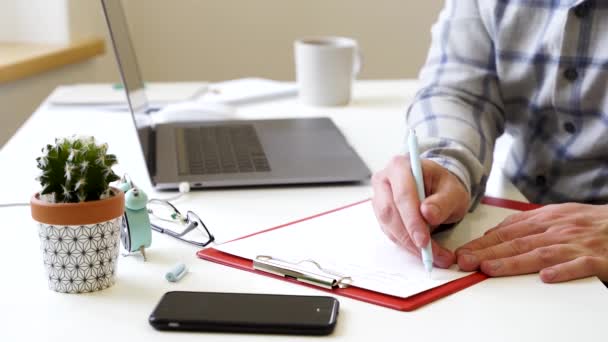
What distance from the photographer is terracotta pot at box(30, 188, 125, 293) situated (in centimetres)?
63

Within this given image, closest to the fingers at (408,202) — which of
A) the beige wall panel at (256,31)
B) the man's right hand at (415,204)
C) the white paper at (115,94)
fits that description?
the man's right hand at (415,204)

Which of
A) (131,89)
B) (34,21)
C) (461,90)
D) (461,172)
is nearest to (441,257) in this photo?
(461,172)

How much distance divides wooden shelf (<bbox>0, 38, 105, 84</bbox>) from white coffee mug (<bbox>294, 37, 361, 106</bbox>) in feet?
2.42

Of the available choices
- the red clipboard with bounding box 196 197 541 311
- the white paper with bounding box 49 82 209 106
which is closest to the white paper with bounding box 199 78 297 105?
the white paper with bounding box 49 82 209 106

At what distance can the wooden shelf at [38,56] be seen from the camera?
1834 mm

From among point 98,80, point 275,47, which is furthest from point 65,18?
point 275,47

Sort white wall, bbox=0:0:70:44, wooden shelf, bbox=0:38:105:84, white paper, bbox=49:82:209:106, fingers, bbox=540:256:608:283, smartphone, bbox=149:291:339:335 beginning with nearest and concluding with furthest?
smartphone, bbox=149:291:339:335, fingers, bbox=540:256:608:283, white paper, bbox=49:82:209:106, wooden shelf, bbox=0:38:105:84, white wall, bbox=0:0:70:44

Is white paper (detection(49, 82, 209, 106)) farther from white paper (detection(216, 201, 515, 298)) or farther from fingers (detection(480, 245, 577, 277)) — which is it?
fingers (detection(480, 245, 577, 277))

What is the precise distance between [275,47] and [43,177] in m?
2.14

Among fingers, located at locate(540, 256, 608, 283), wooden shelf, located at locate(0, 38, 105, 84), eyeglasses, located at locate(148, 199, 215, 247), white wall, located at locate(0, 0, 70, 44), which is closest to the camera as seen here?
fingers, located at locate(540, 256, 608, 283)

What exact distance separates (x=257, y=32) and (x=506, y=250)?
82.1 inches

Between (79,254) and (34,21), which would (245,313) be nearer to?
(79,254)

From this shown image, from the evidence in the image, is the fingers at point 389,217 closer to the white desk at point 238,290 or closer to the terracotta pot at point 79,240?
the white desk at point 238,290

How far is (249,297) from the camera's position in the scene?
2.08 ft
